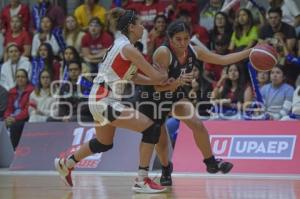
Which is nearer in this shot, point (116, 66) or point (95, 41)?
point (116, 66)

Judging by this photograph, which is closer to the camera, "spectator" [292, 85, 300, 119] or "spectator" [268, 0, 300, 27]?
"spectator" [292, 85, 300, 119]

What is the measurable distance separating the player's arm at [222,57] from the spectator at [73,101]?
4058 millimetres

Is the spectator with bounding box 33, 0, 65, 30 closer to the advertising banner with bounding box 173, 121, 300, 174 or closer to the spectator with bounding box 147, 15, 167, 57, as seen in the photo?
the spectator with bounding box 147, 15, 167, 57

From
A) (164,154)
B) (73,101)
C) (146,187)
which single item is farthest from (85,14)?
(146,187)

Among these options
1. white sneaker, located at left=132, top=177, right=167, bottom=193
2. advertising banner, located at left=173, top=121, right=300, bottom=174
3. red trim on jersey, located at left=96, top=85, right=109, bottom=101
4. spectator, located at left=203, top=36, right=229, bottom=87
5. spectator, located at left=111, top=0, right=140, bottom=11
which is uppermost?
spectator, located at left=111, top=0, right=140, bottom=11

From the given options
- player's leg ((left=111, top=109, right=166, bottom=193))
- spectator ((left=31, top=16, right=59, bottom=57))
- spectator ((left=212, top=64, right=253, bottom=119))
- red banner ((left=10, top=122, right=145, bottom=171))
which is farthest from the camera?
spectator ((left=31, top=16, right=59, bottom=57))

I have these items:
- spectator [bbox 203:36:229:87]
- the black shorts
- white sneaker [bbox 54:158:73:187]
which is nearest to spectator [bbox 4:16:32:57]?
spectator [bbox 203:36:229:87]

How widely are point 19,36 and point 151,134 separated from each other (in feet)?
25.2

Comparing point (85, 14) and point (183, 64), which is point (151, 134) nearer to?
point (183, 64)

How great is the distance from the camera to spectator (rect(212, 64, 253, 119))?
10.9m

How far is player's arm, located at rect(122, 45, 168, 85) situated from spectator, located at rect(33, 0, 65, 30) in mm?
7138

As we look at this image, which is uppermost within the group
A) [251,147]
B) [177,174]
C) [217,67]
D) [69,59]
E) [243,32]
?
[243,32]

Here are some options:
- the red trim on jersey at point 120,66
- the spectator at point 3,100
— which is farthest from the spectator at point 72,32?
the red trim on jersey at point 120,66

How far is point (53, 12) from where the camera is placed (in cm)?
1450
